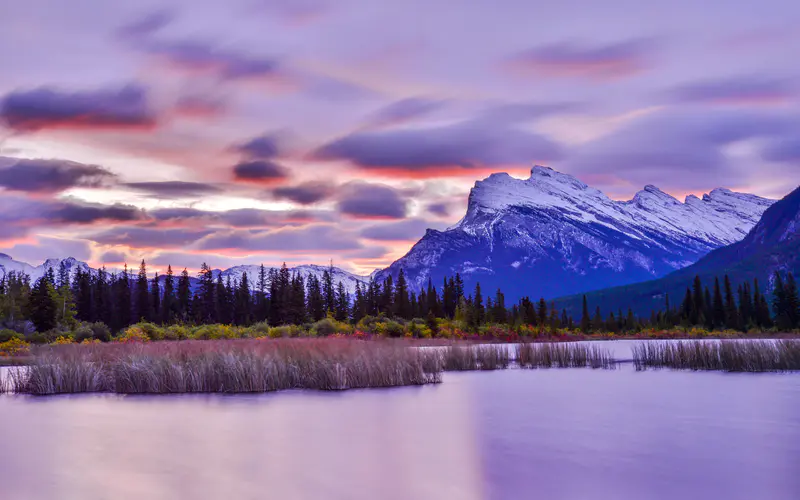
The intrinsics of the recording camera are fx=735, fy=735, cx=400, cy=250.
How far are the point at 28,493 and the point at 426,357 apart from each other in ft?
87.4

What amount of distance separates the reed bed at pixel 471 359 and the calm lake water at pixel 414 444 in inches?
328

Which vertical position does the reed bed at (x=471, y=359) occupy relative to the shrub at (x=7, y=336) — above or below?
below

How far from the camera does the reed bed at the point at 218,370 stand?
33875mm

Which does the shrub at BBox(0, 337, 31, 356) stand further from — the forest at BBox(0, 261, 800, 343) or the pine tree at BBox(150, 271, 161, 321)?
the pine tree at BBox(150, 271, 161, 321)

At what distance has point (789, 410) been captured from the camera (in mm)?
29750

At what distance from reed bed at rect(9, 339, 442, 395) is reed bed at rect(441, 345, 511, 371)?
854 centimetres

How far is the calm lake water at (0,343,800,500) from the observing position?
60.1 feet

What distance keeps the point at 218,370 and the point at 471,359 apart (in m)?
18.1

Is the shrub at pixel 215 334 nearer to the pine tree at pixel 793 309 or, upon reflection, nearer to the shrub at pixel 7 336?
the shrub at pixel 7 336

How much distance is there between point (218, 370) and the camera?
33812mm

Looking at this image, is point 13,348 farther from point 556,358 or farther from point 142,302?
point 142,302

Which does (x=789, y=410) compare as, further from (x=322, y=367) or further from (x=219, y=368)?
→ (x=219, y=368)

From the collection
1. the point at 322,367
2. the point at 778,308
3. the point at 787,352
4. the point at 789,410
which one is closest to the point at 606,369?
the point at 787,352

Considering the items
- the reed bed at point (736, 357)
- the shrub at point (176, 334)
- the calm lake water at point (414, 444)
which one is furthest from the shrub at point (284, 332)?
the reed bed at point (736, 357)
